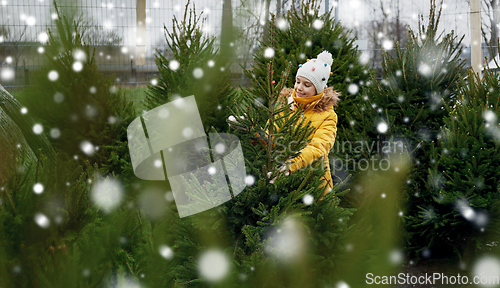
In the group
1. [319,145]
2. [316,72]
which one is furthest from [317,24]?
[319,145]

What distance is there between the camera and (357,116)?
4094mm

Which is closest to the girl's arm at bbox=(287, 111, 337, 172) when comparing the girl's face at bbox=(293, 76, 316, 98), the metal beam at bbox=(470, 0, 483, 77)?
the girl's face at bbox=(293, 76, 316, 98)

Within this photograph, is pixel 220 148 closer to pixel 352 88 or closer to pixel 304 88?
pixel 304 88

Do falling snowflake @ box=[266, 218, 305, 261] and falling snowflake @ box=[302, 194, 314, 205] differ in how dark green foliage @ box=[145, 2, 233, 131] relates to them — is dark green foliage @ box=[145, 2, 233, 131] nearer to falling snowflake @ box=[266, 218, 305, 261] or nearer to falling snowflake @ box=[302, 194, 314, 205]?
falling snowflake @ box=[302, 194, 314, 205]

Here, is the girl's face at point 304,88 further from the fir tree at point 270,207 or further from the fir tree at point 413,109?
the fir tree at point 270,207

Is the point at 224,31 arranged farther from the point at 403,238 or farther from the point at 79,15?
the point at 403,238

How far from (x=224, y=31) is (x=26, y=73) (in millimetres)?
430

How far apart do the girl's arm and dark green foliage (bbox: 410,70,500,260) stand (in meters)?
1.34

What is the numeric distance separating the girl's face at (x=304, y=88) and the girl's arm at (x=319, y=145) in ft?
0.90

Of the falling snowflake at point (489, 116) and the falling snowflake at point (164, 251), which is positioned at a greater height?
the falling snowflake at point (164, 251)

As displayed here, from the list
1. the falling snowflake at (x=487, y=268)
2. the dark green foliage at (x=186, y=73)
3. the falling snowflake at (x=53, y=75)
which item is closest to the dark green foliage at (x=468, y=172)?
the falling snowflake at (x=487, y=268)

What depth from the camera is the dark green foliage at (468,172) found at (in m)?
3.23

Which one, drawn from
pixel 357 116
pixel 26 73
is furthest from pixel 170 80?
pixel 26 73

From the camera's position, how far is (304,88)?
3049mm
